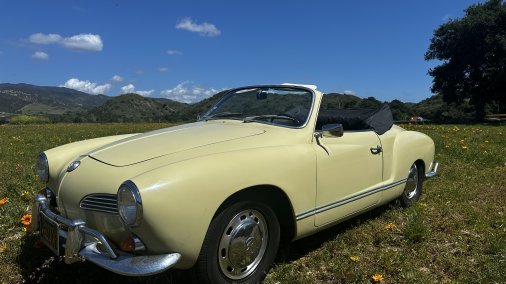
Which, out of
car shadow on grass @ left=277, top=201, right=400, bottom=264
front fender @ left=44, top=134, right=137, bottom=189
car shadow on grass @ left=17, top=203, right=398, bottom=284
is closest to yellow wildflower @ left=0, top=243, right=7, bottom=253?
car shadow on grass @ left=17, top=203, right=398, bottom=284

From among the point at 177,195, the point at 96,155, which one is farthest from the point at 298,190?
the point at 96,155

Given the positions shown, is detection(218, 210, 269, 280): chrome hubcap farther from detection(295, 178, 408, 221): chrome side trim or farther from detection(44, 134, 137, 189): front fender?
detection(44, 134, 137, 189): front fender

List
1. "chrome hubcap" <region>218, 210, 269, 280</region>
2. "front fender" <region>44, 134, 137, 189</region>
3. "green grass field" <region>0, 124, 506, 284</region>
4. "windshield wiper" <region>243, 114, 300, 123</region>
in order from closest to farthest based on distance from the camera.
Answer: "chrome hubcap" <region>218, 210, 269, 280</region>, "green grass field" <region>0, 124, 506, 284</region>, "front fender" <region>44, 134, 137, 189</region>, "windshield wiper" <region>243, 114, 300, 123</region>

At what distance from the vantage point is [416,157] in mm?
5047

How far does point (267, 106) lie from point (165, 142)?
1.19m

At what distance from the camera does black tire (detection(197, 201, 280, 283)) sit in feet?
8.98

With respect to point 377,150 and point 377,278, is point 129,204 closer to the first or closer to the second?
point 377,278

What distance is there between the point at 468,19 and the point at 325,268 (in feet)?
119

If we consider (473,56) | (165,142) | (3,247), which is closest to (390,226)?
(165,142)

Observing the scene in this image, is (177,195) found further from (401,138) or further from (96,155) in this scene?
(401,138)

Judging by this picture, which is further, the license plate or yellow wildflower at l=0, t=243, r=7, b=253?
yellow wildflower at l=0, t=243, r=7, b=253

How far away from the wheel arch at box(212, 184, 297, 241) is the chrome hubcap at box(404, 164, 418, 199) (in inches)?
89.8

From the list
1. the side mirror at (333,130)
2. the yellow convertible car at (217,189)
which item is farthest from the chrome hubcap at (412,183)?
the side mirror at (333,130)

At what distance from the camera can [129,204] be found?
2516 millimetres
